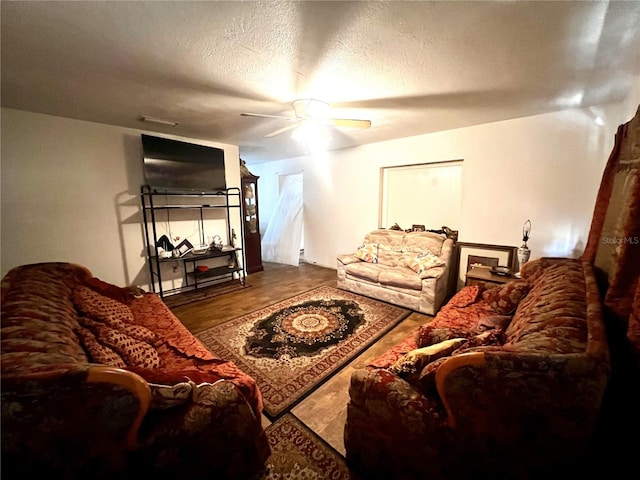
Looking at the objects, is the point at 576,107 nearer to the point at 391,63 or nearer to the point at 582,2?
the point at 582,2

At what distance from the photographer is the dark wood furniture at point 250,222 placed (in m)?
4.75

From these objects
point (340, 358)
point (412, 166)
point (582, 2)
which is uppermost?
point (582, 2)

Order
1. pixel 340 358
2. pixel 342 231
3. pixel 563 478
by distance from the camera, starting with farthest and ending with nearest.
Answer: pixel 342 231 → pixel 340 358 → pixel 563 478

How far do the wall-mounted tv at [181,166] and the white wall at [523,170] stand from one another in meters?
2.43

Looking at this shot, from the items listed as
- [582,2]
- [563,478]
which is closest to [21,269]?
[563,478]

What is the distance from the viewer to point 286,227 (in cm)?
574

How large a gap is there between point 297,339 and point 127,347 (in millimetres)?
1460

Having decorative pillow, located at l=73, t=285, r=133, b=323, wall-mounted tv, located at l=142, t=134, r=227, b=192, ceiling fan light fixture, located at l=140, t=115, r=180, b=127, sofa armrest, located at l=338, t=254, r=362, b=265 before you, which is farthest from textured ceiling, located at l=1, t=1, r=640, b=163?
sofa armrest, located at l=338, t=254, r=362, b=265

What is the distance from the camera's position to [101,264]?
3260mm

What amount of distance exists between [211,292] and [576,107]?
514cm

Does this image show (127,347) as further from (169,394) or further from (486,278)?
(486,278)

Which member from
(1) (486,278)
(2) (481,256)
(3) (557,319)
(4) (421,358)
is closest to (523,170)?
(2) (481,256)

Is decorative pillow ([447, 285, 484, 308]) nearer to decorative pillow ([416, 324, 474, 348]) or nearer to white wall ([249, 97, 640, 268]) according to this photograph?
decorative pillow ([416, 324, 474, 348])

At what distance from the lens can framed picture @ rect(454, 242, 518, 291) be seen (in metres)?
3.18
